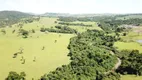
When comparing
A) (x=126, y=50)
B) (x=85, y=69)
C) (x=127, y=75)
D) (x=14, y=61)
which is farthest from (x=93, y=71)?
(x=126, y=50)

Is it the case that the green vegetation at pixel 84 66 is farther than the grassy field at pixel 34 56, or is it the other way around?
the grassy field at pixel 34 56

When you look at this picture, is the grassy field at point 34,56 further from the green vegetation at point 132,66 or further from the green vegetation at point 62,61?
the green vegetation at point 132,66

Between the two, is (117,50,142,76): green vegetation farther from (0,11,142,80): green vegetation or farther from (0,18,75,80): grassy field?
(0,18,75,80): grassy field

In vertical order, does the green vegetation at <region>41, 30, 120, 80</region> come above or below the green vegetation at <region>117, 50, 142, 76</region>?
above

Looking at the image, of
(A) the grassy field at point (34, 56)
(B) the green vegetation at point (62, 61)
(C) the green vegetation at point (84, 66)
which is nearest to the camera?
(C) the green vegetation at point (84, 66)

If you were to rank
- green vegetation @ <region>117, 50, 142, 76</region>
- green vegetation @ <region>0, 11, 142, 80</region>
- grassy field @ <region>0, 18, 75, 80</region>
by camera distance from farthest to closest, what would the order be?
green vegetation @ <region>117, 50, 142, 76</region> < grassy field @ <region>0, 18, 75, 80</region> < green vegetation @ <region>0, 11, 142, 80</region>

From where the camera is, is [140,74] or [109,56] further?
[109,56]

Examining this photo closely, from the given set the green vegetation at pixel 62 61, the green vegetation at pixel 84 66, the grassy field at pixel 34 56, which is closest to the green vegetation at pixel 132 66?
the green vegetation at pixel 62 61

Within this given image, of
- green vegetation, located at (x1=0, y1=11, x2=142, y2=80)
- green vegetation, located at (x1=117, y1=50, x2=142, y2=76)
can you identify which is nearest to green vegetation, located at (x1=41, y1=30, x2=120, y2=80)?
green vegetation, located at (x1=0, y1=11, x2=142, y2=80)

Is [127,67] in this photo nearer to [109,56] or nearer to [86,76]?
[109,56]

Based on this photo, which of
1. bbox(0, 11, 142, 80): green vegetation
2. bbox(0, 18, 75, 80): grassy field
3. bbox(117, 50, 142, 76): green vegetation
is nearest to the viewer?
bbox(0, 11, 142, 80): green vegetation

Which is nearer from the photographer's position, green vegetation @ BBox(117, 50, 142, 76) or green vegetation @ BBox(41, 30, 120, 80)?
green vegetation @ BBox(41, 30, 120, 80)
